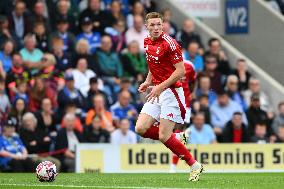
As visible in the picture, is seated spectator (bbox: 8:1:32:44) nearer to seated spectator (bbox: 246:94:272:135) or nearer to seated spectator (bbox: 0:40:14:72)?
seated spectator (bbox: 0:40:14:72)

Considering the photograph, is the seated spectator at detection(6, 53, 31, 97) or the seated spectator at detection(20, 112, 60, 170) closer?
the seated spectator at detection(20, 112, 60, 170)

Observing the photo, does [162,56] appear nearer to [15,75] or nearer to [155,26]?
[155,26]

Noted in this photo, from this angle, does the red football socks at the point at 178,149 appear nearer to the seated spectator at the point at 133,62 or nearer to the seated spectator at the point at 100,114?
the seated spectator at the point at 100,114

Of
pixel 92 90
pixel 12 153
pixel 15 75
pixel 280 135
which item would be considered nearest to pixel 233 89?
pixel 280 135

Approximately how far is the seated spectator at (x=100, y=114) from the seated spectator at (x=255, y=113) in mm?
3062

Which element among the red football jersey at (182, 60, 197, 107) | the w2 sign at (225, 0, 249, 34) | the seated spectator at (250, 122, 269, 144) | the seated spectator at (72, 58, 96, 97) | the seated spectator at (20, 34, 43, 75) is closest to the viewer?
the red football jersey at (182, 60, 197, 107)

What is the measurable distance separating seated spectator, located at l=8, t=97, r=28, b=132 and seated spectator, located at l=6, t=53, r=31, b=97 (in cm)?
49

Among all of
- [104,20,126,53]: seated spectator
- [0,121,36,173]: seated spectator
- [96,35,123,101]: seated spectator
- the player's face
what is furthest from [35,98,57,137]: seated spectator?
the player's face

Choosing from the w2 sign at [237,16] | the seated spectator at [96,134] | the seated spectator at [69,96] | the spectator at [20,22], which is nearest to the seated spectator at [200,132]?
the seated spectator at [96,134]

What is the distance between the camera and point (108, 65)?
850 inches

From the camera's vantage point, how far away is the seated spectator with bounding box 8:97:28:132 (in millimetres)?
19297

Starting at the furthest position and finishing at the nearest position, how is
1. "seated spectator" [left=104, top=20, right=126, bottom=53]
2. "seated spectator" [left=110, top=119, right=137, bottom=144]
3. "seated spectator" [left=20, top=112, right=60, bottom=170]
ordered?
"seated spectator" [left=104, top=20, right=126, bottom=53] → "seated spectator" [left=110, top=119, right=137, bottom=144] → "seated spectator" [left=20, top=112, right=60, bottom=170]

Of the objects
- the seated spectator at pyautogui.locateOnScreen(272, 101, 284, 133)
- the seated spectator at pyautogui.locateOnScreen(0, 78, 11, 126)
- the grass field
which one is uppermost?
the seated spectator at pyautogui.locateOnScreen(0, 78, 11, 126)

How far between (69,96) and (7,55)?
141 cm
